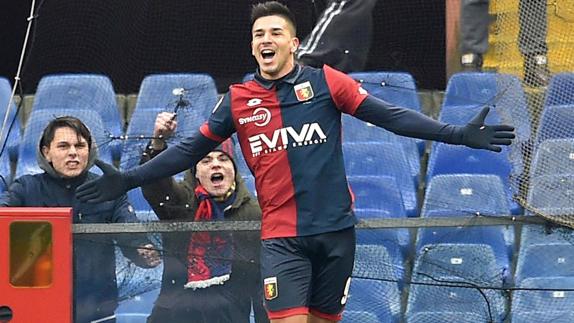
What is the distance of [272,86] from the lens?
21.5 ft

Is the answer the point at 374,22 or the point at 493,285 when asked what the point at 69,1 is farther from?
the point at 493,285

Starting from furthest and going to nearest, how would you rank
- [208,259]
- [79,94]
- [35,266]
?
[79,94] → [208,259] → [35,266]

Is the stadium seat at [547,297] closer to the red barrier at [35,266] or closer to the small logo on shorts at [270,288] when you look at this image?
the small logo on shorts at [270,288]

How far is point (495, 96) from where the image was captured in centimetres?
824

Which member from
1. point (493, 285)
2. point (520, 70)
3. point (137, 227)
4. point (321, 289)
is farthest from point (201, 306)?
point (520, 70)

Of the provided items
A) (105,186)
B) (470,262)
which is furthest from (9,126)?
(470,262)

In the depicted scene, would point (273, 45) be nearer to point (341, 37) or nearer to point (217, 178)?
point (217, 178)

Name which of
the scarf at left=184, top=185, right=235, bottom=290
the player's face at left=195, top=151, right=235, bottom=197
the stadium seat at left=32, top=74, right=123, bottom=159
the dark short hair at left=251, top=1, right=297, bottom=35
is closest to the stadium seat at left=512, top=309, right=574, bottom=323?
the scarf at left=184, top=185, right=235, bottom=290

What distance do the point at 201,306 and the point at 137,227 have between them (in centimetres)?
53

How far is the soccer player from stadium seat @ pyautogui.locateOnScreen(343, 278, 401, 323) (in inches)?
36.9

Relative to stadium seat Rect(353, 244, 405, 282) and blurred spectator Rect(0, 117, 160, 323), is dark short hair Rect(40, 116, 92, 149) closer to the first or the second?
blurred spectator Rect(0, 117, 160, 323)

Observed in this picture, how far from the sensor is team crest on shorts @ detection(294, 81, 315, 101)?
21.4 ft

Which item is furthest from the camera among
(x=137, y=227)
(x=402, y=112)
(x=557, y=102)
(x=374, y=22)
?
(x=374, y=22)

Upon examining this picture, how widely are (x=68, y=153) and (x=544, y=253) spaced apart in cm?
256
